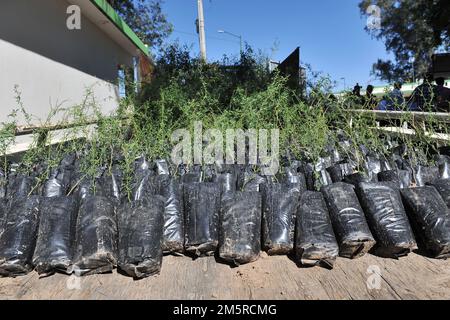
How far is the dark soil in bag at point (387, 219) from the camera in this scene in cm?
208

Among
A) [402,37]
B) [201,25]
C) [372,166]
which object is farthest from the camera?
[402,37]

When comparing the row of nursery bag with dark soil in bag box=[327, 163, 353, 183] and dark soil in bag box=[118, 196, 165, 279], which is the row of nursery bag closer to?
dark soil in bag box=[118, 196, 165, 279]

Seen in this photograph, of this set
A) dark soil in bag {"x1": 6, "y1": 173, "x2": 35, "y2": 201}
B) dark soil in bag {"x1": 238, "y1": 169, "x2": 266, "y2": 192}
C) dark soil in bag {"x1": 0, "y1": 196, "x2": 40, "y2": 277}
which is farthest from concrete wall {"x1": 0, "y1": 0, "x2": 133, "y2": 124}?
dark soil in bag {"x1": 238, "y1": 169, "x2": 266, "y2": 192}

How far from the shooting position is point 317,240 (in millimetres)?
2080

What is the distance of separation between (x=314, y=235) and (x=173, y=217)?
93 cm

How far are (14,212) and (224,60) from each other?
6.20 meters

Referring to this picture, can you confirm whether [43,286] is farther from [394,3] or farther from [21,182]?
[394,3]

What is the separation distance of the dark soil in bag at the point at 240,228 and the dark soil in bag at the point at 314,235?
0.27 metres

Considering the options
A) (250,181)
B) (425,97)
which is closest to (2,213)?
(250,181)

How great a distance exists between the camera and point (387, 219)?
2152 millimetres

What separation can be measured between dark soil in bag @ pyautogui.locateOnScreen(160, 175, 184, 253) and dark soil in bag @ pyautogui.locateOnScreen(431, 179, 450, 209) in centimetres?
182

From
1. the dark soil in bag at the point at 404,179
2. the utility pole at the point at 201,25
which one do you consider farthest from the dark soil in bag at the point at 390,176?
the utility pole at the point at 201,25

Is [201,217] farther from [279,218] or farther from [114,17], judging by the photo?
[114,17]

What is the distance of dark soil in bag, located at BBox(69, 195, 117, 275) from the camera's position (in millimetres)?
1989
